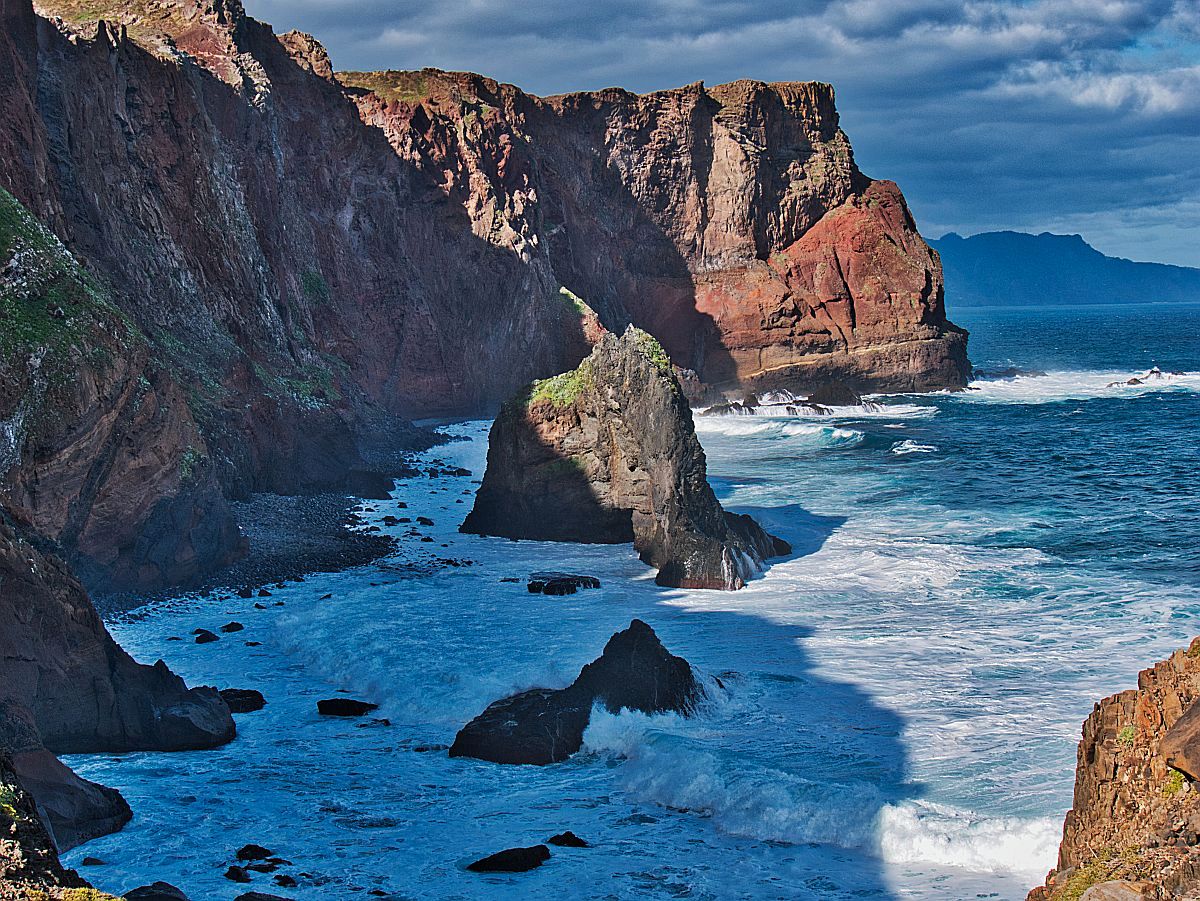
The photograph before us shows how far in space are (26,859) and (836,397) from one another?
74174mm

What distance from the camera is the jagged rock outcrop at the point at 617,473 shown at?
3042 centimetres

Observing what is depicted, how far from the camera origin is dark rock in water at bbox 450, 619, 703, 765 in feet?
59.8

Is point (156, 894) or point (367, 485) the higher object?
point (367, 485)

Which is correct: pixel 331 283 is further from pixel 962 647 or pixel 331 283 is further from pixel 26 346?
pixel 962 647

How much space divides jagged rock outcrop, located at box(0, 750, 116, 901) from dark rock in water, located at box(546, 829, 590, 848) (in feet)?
26.4

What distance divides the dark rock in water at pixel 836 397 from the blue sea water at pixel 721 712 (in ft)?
121

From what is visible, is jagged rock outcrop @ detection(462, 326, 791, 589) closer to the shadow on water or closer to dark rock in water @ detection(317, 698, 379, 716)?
the shadow on water

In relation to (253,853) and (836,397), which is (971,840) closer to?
(253,853)

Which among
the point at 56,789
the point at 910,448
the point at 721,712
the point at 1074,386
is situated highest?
the point at 1074,386

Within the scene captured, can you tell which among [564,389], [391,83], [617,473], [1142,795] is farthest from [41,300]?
[391,83]

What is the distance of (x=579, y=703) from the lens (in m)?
19.0

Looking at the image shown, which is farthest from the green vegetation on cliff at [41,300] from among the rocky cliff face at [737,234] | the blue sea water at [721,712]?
the rocky cliff face at [737,234]

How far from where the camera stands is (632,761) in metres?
17.9

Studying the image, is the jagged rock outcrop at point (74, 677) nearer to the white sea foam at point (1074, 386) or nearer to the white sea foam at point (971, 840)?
the white sea foam at point (971, 840)
